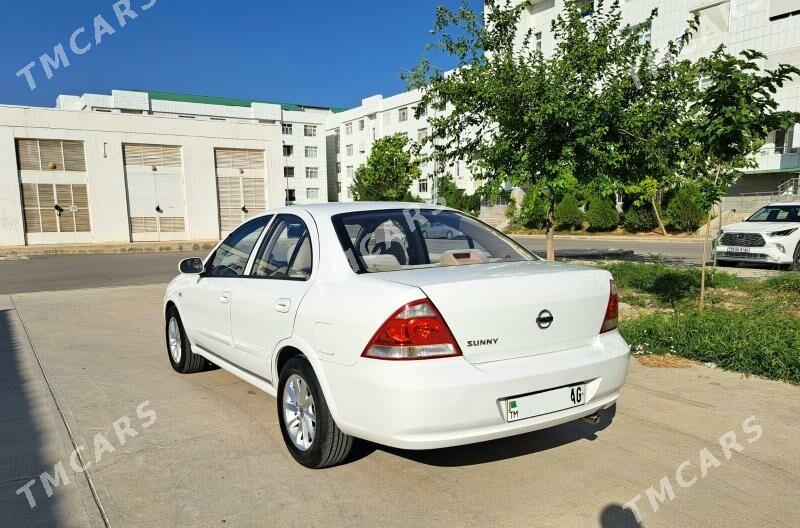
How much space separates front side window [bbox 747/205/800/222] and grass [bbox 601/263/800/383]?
5391mm

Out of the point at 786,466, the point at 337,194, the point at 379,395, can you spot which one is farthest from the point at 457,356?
the point at 337,194

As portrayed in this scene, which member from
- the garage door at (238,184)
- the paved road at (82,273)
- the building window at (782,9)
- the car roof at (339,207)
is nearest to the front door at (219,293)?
the car roof at (339,207)

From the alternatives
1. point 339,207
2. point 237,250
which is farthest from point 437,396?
point 237,250

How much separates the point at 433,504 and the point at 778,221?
14036mm

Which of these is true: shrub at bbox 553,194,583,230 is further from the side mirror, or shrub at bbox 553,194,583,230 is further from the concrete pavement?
the side mirror

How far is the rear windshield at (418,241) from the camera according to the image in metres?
3.53

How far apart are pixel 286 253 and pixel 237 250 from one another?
0.92m

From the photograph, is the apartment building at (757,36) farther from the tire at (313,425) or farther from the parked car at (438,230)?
the tire at (313,425)

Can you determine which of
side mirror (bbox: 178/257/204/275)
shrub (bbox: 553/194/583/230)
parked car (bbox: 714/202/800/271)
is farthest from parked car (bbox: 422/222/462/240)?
shrub (bbox: 553/194/583/230)

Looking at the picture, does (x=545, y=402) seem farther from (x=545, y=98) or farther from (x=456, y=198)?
(x=456, y=198)

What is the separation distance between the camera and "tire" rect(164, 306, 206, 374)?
17.6ft

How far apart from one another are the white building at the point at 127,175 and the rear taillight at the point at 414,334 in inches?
1236

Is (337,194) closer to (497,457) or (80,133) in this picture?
(80,133)

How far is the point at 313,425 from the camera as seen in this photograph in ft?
11.0
